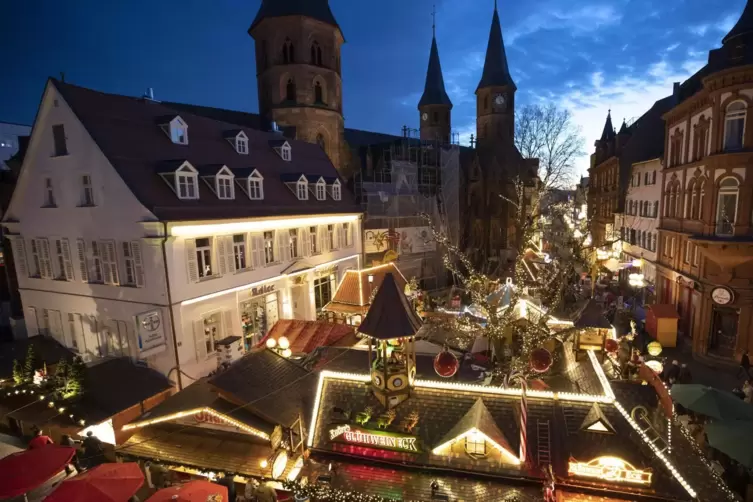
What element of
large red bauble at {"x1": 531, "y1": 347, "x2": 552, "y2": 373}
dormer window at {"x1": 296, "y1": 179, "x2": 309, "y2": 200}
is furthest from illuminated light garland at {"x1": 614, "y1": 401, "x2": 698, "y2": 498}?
dormer window at {"x1": 296, "y1": 179, "x2": 309, "y2": 200}

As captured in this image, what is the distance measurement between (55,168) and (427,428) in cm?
1900

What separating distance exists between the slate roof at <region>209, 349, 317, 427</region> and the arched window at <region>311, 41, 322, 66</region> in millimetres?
28326

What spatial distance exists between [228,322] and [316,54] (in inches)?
988

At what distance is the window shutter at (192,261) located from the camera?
16.4m

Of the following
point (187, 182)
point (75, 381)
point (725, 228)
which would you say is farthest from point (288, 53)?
point (725, 228)

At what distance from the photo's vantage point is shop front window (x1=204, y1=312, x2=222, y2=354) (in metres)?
17.3

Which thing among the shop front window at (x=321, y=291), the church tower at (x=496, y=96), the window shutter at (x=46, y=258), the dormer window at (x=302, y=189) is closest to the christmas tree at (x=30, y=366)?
the window shutter at (x=46, y=258)

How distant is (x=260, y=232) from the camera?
2031cm

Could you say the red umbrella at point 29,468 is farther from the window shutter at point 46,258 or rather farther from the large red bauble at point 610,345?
the large red bauble at point 610,345

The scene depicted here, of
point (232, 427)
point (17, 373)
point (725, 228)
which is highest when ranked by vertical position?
point (725, 228)

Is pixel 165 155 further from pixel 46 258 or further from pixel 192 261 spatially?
pixel 46 258

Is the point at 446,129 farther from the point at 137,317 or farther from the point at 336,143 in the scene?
the point at 137,317

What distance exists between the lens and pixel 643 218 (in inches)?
1214

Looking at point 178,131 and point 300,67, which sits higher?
point 300,67
